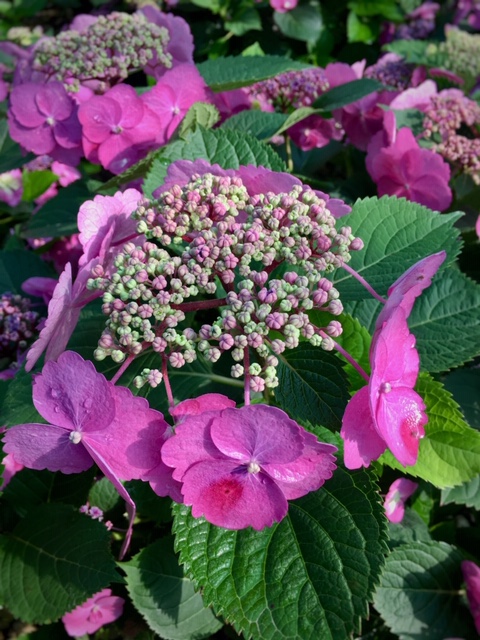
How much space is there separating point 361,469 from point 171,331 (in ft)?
1.26

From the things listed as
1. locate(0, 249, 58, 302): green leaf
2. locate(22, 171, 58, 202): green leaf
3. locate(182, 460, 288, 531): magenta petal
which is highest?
locate(182, 460, 288, 531): magenta petal

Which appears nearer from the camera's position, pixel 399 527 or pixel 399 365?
pixel 399 365

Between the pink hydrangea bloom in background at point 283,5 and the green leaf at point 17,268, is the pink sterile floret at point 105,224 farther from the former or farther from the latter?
the pink hydrangea bloom in background at point 283,5

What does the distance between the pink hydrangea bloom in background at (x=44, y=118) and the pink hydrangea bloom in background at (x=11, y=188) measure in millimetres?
856

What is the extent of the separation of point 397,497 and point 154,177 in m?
0.88

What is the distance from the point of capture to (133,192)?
3.38ft

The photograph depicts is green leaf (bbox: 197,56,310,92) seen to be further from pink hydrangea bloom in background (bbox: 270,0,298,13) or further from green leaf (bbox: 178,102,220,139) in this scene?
pink hydrangea bloom in background (bbox: 270,0,298,13)

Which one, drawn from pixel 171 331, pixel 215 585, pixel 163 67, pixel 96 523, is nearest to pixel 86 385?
pixel 171 331

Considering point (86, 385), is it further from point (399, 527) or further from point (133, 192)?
point (399, 527)

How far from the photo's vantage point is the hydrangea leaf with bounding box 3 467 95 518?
4.90 feet

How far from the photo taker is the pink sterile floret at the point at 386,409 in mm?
792

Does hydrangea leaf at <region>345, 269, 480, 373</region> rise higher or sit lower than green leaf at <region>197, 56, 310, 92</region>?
lower

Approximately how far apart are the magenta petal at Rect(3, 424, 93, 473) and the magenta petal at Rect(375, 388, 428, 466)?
0.41m

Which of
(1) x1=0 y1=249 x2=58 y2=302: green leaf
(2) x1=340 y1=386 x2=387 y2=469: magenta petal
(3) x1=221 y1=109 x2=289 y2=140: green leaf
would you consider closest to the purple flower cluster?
(1) x1=0 y1=249 x2=58 y2=302: green leaf
